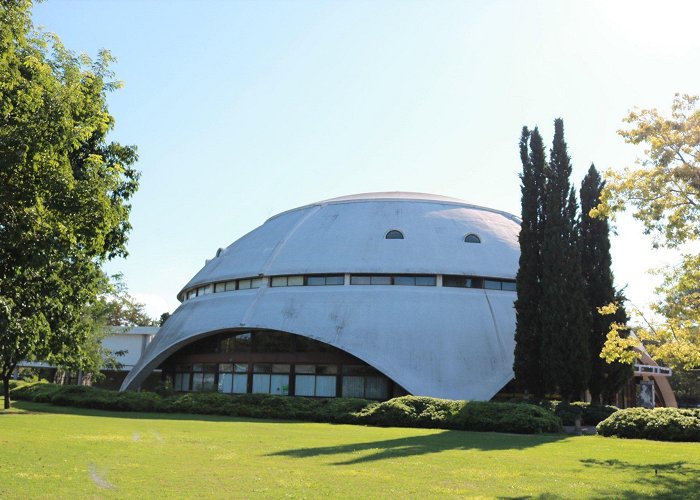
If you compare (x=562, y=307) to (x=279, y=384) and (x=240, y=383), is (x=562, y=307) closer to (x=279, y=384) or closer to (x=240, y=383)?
(x=279, y=384)

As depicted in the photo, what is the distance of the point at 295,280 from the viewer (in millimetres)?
41969

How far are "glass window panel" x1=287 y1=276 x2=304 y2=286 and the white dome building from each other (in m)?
0.07

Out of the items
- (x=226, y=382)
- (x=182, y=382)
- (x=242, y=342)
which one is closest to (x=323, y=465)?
(x=242, y=342)

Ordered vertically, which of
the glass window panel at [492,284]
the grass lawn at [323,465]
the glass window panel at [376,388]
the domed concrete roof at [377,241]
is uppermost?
the domed concrete roof at [377,241]

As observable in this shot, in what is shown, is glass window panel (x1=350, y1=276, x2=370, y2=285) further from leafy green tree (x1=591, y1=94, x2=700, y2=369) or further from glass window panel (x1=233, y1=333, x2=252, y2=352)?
leafy green tree (x1=591, y1=94, x2=700, y2=369)

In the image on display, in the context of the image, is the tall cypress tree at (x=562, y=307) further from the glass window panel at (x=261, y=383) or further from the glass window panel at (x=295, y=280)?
the glass window panel at (x=261, y=383)

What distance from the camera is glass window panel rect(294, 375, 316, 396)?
38.9 meters

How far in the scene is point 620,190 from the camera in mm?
17922

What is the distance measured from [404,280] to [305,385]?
855 centimetres

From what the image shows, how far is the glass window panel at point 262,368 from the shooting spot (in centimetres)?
3994

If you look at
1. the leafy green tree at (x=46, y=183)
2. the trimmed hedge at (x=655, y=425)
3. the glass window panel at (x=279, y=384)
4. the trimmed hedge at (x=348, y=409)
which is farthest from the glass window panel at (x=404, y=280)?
the leafy green tree at (x=46, y=183)

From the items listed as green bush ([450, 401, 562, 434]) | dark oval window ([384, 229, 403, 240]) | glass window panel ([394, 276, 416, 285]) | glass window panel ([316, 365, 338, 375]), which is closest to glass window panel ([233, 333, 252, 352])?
glass window panel ([316, 365, 338, 375])

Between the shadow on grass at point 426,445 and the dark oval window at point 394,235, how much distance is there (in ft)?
61.1

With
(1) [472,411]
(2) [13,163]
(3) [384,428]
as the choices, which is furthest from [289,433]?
(2) [13,163]
